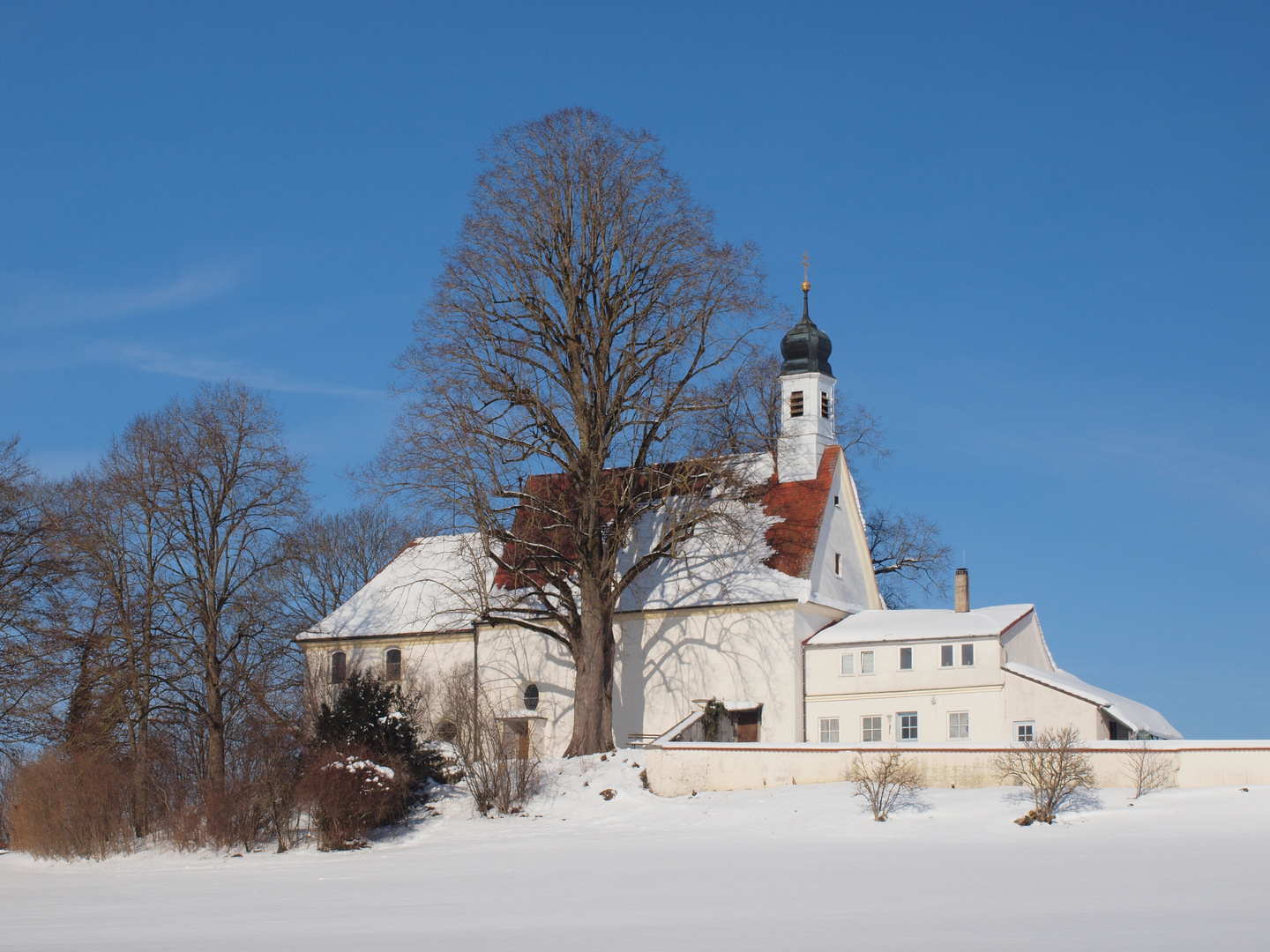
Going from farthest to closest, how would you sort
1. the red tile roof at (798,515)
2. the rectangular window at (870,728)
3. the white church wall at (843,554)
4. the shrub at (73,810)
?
the white church wall at (843,554) → the red tile roof at (798,515) → the rectangular window at (870,728) → the shrub at (73,810)

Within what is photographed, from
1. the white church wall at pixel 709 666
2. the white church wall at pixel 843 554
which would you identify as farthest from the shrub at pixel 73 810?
the white church wall at pixel 843 554

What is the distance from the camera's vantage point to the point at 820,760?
32281mm

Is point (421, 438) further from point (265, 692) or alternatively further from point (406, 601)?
point (406, 601)

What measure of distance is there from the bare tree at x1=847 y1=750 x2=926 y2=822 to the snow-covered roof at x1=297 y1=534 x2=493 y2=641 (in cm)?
1292

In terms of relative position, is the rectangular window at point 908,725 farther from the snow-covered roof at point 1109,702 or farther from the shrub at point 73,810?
the shrub at point 73,810

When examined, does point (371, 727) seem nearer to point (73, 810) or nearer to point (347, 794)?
point (347, 794)

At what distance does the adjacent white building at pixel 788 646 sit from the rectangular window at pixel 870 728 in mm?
38

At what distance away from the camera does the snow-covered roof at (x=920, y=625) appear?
3566cm

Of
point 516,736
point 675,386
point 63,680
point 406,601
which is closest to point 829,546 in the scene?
point 675,386

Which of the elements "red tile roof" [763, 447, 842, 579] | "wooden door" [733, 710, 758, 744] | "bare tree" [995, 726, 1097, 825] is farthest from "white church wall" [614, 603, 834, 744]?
"bare tree" [995, 726, 1097, 825]

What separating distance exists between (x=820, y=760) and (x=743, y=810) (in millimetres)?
2794

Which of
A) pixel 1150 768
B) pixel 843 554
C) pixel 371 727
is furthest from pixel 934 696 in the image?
pixel 371 727

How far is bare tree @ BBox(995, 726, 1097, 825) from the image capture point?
1059 inches

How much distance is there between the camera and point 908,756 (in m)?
30.8
